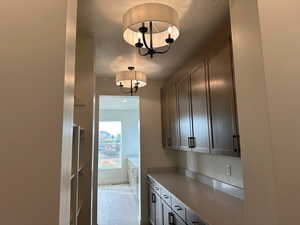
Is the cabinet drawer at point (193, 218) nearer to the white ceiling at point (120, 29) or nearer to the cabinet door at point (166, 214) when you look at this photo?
the cabinet door at point (166, 214)

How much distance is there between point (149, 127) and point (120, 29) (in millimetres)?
2242

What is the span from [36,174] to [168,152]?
3.58m

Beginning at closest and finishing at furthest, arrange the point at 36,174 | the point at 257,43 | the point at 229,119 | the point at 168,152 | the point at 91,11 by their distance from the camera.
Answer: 1. the point at 36,174
2. the point at 257,43
3. the point at 229,119
4. the point at 91,11
5. the point at 168,152

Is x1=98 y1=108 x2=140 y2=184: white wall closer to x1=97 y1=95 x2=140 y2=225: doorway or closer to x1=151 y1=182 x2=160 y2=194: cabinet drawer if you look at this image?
x1=97 y1=95 x2=140 y2=225: doorway

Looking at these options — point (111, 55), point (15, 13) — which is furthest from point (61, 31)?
point (111, 55)

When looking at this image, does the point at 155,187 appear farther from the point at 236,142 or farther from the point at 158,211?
the point at 236,142

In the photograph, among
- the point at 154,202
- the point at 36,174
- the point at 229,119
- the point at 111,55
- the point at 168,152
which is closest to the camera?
the point at 36,174

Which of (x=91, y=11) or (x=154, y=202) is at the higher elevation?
(x=91, y=11)

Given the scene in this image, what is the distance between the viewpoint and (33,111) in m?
0.80

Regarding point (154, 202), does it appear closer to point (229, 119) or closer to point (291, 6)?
point (229, 119)

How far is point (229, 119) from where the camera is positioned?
185 centimetres

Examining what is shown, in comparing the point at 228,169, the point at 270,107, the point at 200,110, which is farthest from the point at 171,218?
the point at 270,107

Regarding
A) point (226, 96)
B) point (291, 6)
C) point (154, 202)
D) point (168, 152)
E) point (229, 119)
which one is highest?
point (291, 6)

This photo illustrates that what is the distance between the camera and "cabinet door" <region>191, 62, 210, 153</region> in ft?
7.72
